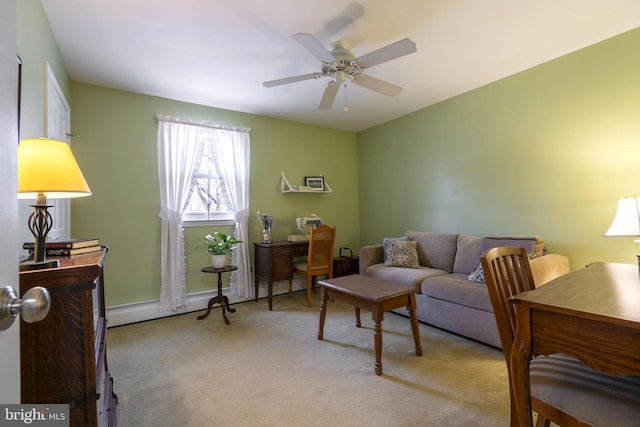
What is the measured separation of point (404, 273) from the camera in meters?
3.16

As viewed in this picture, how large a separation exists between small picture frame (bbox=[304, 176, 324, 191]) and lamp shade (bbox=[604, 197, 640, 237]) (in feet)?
10.6

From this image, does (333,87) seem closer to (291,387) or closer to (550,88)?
(550,88)

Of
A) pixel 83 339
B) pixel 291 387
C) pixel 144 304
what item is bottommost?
pixel 291 387

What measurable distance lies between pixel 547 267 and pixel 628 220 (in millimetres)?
766

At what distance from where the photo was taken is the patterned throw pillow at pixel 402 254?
11.2 feet

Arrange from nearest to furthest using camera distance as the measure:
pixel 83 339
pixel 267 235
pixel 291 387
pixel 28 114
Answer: pixel 83 339
pixel 28 114
pixel 291 387
pixel 267 235

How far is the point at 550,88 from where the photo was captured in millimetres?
2768

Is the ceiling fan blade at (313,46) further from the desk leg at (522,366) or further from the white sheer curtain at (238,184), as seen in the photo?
the white sheer curtain at (238,184)

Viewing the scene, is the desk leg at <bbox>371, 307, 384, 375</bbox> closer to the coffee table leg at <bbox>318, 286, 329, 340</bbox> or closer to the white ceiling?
the coffee table leg at <bbox>318, 286, 329, 340</bbox>

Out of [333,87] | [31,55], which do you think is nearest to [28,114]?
[31,55]

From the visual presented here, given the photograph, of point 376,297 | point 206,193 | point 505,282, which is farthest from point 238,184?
point 505,282

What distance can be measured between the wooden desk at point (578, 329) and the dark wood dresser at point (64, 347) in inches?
57.0

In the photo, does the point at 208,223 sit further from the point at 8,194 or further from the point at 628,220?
the point at 628,220

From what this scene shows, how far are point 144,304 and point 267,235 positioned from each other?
154 centimetres
